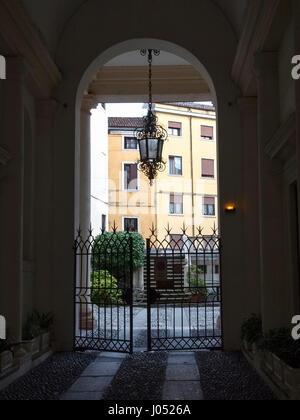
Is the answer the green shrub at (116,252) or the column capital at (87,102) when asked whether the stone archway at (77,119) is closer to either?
the green shrub at (116,252)

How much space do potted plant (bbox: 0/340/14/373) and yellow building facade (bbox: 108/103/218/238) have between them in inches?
1162

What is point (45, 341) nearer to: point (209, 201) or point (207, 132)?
point (209, 201)

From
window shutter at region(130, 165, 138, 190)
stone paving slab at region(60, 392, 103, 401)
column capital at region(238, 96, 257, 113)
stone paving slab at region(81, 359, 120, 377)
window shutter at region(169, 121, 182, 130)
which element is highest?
window shutter at region(169, 121, 182, 130)

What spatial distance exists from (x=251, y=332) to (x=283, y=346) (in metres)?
2.20

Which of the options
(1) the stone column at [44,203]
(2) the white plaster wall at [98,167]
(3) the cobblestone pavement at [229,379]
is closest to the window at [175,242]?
(3) the cobblestone pavement at [229,379]

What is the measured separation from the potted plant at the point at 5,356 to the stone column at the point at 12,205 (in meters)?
0.65

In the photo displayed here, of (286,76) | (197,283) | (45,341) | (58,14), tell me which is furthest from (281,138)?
(58,14)

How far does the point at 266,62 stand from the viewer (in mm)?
8914

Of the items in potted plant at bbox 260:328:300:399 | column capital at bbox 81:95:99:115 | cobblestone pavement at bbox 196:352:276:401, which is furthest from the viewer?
column capital at bbox 81:95:99:115

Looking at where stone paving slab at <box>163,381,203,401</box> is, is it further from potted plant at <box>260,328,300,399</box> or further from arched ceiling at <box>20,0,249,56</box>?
arched ceiling at <box>20,0,249,56</box>

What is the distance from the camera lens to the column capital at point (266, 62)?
8859 millimetres

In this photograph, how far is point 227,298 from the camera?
418 inches

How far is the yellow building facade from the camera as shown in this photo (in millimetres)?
38375

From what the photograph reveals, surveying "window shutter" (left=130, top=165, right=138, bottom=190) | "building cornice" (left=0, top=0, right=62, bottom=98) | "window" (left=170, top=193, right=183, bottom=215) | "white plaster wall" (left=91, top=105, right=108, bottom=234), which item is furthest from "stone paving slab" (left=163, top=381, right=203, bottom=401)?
"window shutter" (left=130, top=165, right=138, bottom=190)
